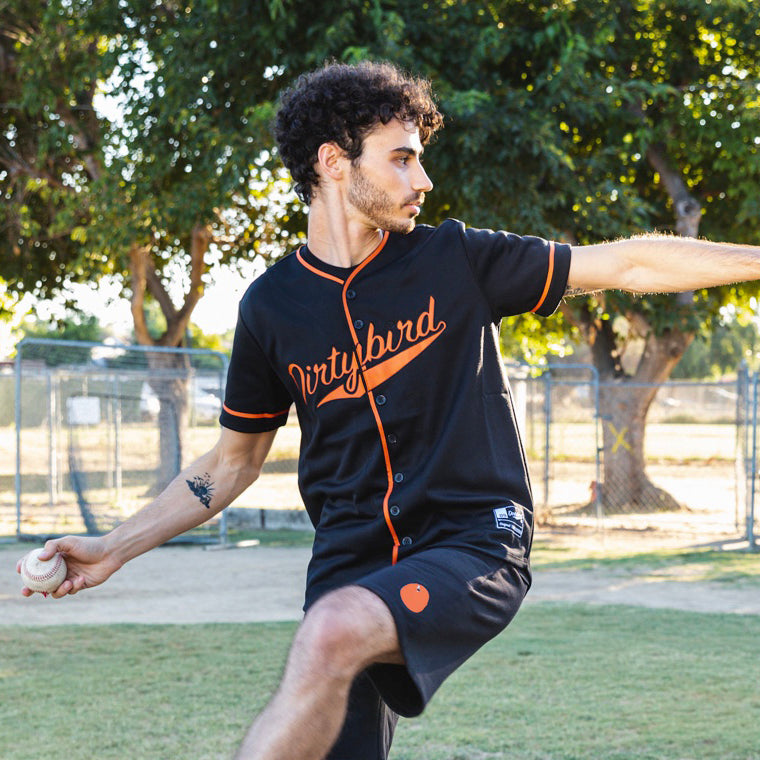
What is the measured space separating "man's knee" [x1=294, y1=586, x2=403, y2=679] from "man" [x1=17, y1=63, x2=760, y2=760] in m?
0.12

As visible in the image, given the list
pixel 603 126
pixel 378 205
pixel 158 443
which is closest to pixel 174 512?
pixel 378 205

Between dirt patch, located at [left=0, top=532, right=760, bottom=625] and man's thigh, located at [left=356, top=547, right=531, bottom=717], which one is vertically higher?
Answer: man's thigh, located at [left=356, top=547, right=531, bottom=717]

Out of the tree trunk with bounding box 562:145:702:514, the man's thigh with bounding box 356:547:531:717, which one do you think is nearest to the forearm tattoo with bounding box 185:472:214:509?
the man's thigh with bounding box 356:547:531:717

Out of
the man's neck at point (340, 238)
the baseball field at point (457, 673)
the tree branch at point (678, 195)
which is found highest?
the tree branch at point (678, 195)

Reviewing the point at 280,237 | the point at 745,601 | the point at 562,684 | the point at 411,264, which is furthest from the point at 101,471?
the point at 411,264

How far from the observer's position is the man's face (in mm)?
3145

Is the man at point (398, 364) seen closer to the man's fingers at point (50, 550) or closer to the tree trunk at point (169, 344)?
the man's fingers at point (50, 550)

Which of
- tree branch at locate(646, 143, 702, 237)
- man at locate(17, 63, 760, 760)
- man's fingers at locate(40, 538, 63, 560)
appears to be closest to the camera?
man at locate(17, 63, 760, 760)

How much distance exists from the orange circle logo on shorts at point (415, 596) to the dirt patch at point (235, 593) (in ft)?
23.3

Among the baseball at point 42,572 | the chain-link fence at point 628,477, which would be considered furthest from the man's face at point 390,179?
the chain-link fence at point 628,477

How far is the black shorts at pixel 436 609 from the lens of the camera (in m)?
2.52

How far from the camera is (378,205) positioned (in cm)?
316

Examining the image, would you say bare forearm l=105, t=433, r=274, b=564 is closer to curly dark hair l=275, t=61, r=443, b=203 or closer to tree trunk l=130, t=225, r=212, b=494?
curly dark hair l=275, t=61, r=443, b=203

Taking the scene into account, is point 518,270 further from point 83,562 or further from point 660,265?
point 83,562
